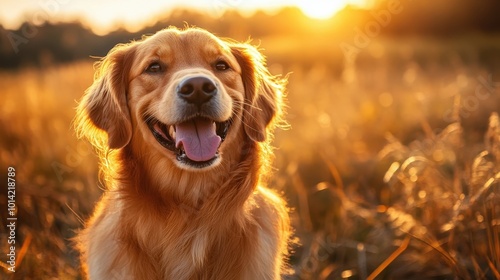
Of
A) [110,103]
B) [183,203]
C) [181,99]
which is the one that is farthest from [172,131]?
[110,103]

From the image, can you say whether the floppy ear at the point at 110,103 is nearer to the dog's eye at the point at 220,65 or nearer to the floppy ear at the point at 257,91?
the dog's eye at the point at 220,65

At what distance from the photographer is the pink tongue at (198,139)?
2.72 metres

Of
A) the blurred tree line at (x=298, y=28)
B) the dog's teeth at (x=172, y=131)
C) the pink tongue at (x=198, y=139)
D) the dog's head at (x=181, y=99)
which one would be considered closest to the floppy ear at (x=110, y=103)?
the dog's head at (x=181, y=99)

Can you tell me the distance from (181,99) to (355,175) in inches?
121

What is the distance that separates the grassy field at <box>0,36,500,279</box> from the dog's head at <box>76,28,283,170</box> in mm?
596

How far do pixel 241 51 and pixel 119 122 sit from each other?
0.92 metres

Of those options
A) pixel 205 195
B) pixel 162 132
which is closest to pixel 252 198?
pixel 205 195

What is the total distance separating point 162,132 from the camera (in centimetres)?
291

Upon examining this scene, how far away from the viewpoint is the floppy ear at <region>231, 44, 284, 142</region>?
10.5ft

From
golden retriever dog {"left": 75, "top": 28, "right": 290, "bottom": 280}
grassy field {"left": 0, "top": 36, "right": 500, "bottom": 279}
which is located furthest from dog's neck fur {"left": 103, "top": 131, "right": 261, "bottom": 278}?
grassy field {"left": 0, "top": 36, "right": 500, "bottom": 279}

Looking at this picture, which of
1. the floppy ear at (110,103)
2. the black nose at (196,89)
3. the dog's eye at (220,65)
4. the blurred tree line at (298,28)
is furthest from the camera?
the blurred tree line at (298,28)

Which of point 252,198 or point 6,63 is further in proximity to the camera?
point 6,63

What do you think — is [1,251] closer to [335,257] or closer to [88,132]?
[88,132]

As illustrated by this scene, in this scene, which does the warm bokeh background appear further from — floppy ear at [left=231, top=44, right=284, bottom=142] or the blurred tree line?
the blurred tree line
